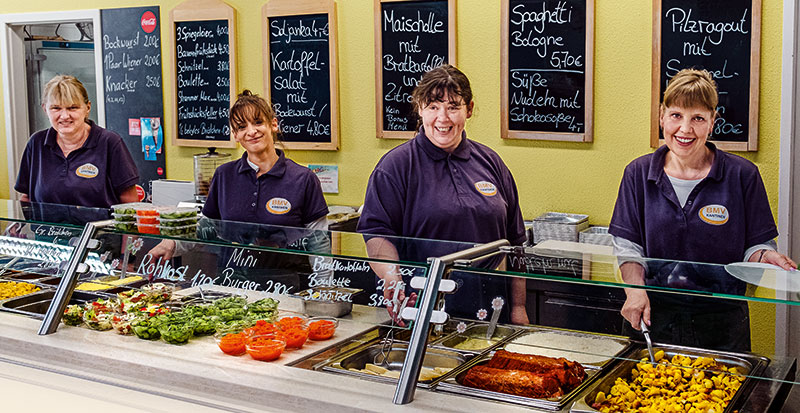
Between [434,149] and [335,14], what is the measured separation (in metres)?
2.57

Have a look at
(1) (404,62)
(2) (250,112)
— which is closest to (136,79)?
(1) (404,62)

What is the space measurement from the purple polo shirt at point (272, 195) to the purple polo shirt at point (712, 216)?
1.51m

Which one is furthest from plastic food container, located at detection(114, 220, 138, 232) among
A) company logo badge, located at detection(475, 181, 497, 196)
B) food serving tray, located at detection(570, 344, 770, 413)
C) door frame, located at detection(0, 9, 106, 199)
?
door frame, located at detection(0, 9, 106, 199)

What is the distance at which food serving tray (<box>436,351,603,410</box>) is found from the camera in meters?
2.07

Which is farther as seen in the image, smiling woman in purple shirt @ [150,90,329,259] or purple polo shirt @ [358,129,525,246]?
smiling woman in purple shirt @ [150,90,329,259]

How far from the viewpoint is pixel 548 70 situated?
4754 millimetres

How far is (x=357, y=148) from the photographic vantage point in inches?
218

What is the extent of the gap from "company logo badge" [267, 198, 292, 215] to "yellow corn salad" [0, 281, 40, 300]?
1.05m

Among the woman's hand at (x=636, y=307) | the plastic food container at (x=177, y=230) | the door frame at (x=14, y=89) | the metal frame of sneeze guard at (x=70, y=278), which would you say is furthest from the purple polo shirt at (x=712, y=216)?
the door frame at (x=14, y=89)

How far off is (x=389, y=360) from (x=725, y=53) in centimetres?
275

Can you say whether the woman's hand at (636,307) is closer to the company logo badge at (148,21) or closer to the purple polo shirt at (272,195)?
the purple polo shirt at (272,195)

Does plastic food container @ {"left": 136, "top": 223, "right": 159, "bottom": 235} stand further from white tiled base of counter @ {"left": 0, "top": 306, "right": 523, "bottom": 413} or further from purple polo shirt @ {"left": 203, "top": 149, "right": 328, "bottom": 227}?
purple polo shirt @ {"left": 203, "top": 149, "right": 328, "bottom": 227}

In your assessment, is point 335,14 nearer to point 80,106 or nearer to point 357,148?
point 357,148

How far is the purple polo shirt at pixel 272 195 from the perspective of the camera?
371 cm
